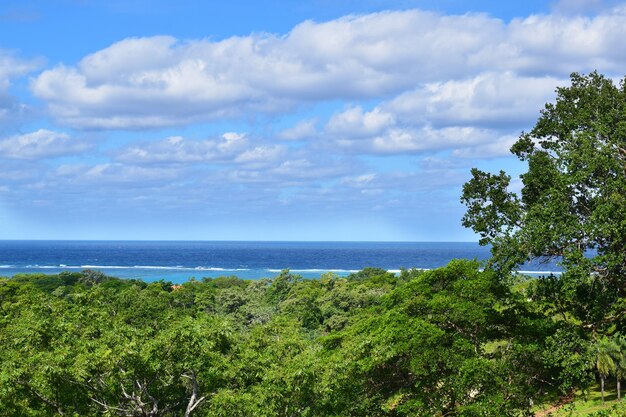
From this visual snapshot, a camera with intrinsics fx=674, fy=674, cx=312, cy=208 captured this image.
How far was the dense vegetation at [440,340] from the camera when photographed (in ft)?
69.1

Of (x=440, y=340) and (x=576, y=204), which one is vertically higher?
(x=576, y=204)

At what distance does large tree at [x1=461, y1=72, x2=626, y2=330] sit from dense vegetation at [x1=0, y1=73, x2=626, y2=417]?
0.20ft

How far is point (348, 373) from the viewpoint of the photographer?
76.0 ft

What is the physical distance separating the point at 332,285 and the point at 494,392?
2646 inches

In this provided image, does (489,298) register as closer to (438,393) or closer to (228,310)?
(438,393)

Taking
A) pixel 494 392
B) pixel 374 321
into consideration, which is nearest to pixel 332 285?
pixel 374 321

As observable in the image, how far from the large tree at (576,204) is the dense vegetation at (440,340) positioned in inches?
2.4

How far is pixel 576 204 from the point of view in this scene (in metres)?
23.9

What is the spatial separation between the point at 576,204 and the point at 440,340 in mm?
7272

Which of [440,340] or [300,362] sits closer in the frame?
[300,362]

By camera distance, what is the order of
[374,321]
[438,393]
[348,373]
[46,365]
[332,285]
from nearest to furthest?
[46,365] → [348,373] → [438,393] → [374,321] → [332,285]

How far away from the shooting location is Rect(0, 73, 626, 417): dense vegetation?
21047 millimetres

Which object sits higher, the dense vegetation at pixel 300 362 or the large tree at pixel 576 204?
the large tree at pixel 576 204

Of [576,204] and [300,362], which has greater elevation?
[576,204]
